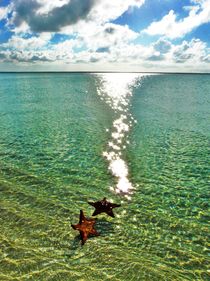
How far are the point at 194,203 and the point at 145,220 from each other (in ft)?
11.3

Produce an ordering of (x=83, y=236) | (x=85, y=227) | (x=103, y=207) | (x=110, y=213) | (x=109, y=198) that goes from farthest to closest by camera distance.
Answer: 1. (x=109, y=198)
2. (x=103, y=207)
3. (x=110, y=213)
4. (x=85, y=227)
5. (x=83, y=236)

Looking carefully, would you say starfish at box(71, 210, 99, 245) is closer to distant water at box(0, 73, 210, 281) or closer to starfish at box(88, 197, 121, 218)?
distant water at box(0, 73, 210, 281)

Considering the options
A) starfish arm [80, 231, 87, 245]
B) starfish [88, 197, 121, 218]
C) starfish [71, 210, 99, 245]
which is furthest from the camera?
starfish [88, 197, 121, 218]

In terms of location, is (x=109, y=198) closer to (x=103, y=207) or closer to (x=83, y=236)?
(x=103, y=207)

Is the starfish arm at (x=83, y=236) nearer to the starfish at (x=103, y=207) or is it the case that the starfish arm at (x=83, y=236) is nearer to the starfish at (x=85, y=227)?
the starfish at (x=85, y=227)

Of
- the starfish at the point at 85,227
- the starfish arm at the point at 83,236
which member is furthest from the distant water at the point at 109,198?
the starfish at the point at 85,227

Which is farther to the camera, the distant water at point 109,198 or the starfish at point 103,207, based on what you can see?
the starfish at point 103,207

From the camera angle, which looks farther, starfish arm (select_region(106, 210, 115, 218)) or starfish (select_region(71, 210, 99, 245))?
starfish arm (select_region(106, 210, 115, 218))

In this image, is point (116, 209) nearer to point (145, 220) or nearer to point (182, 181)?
point (145, 220)

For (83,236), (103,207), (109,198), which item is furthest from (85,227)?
(109,198)

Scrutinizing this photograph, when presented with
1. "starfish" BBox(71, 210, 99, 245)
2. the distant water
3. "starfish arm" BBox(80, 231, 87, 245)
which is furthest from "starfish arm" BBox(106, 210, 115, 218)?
"starfish arm" BBox(80, 231, 87, 245)

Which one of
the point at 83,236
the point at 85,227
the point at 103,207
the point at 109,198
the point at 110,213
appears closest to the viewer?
the point at 83,236

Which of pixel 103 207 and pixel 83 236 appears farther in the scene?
pixel 103 207

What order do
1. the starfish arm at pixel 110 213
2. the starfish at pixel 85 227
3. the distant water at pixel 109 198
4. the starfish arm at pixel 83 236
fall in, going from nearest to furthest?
the distant water at pixel 109 198
the starfish arm at pixel 83 236
the starfish at pixel 85 227
the starfish arm at pixel 110 213
